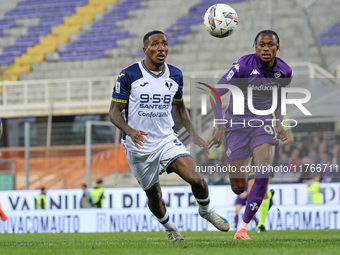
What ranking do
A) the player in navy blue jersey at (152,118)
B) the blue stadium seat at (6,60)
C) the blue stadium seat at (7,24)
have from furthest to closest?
the blue stadium seat at (7,24)
the blue stadium seat at (6,60)
the player in navy blue jersey at (152,118)

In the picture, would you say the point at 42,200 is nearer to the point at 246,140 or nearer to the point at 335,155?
the point at 335,155

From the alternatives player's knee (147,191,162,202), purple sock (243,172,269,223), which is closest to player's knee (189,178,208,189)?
player's knee (147,191,162,202)

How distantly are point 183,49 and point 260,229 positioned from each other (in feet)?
45.8

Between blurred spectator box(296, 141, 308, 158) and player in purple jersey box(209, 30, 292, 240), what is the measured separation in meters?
4.10

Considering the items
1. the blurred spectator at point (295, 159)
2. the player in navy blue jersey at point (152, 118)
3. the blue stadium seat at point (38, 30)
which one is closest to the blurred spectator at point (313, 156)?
the blurred spectator at point (295, 159)

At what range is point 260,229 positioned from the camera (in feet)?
35.4

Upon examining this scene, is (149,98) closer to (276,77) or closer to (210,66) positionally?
(276,77)

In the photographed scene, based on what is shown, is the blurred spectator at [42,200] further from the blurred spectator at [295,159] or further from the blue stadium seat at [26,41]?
the blue stadium seat at [26,41]

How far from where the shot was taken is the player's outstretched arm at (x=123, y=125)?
21.0 ft

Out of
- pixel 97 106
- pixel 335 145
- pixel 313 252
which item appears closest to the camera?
pixel 313 252

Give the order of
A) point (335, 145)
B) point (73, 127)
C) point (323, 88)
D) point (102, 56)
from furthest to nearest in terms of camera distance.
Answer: point (102, 56), point (73, 127), point (323, 88), point (335, 145)

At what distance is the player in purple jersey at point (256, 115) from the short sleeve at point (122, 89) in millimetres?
1182

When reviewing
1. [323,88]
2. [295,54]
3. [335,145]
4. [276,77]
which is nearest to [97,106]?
[295,54]

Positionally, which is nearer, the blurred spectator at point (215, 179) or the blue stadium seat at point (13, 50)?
the blurred spectator at point (215, 179)
